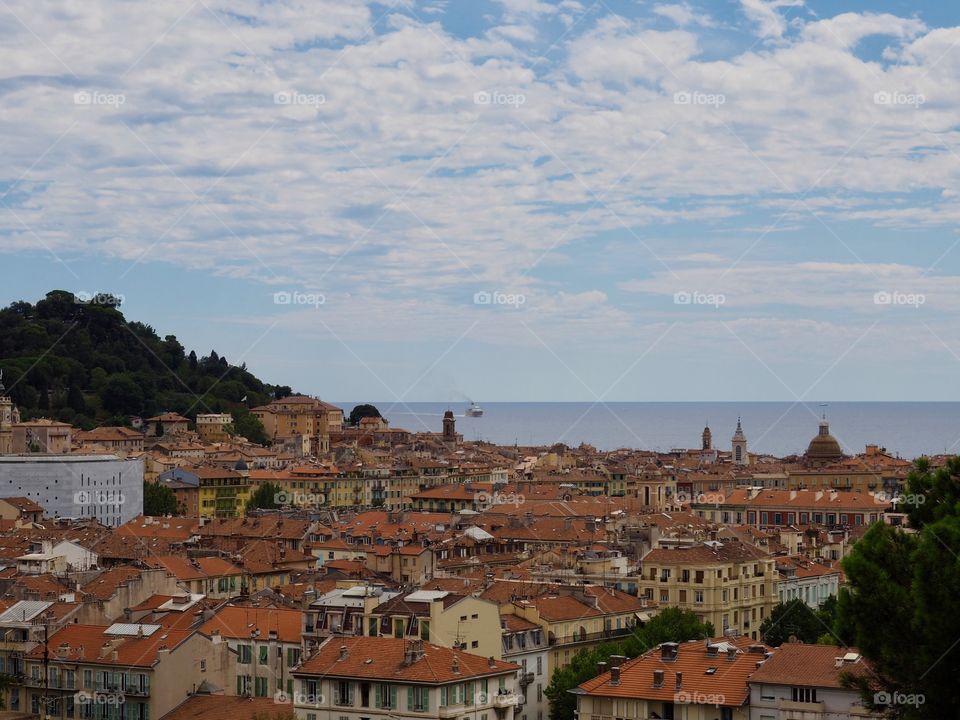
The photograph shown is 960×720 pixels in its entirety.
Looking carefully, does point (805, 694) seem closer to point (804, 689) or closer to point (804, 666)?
point (804, 689)

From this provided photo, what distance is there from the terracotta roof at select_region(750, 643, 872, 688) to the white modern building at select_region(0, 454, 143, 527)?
55.0 metres

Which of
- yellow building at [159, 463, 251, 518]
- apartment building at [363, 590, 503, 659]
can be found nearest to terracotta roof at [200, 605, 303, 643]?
apartment building at [363, 590, 503, 659]

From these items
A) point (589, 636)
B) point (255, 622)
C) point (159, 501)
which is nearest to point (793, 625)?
point (589, 636)

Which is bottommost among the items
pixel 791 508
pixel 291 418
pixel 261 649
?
pixel 261 649

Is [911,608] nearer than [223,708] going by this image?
Yes

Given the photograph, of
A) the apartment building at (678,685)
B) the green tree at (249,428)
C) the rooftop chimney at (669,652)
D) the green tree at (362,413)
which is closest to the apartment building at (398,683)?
the apartment building at (678,685)

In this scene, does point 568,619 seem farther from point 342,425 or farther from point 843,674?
point 342,425

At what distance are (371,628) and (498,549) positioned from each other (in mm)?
18353

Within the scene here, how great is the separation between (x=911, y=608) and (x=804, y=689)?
7.01 m

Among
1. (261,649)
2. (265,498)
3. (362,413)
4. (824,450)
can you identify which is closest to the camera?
(261,649)

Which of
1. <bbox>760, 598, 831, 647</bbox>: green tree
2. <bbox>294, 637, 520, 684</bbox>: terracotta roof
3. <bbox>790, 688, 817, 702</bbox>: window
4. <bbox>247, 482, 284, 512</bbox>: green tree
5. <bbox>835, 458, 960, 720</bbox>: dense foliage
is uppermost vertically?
<bbox>835, 458, 960, 720</bbox>: dense foliage

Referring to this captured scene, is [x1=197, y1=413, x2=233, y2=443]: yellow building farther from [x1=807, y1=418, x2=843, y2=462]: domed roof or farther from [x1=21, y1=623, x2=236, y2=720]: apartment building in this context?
[x1=21, y1=623, x2=236, y2=720]: apartment building

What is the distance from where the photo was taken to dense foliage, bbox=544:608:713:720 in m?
28.7

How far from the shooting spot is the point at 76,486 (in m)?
77.1
